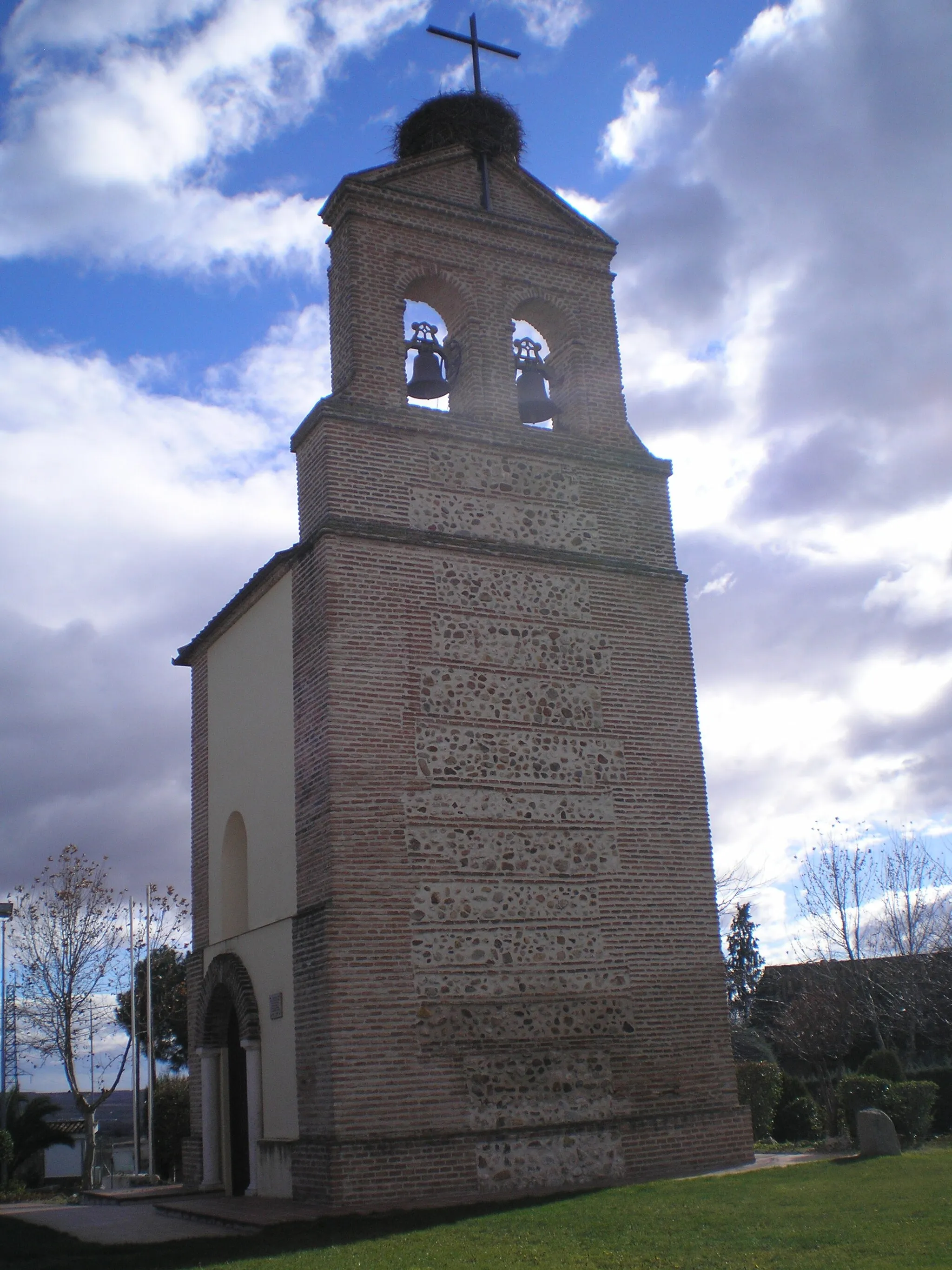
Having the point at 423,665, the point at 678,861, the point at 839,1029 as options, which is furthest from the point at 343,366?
the point at 839,1029

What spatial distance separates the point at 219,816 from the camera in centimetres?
1492

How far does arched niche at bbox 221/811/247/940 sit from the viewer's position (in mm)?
14430

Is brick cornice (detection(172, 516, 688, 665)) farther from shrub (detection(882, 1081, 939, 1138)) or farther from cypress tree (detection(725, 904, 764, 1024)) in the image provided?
cypress tree (detection(725, 904, 764, 1024))

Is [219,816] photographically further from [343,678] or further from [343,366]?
[343,366]

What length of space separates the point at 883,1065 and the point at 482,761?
9741 millimetres

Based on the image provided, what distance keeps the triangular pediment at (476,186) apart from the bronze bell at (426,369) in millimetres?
1690

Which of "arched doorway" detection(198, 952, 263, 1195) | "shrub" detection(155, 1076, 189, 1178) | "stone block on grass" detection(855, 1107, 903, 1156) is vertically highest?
"arched doorway" detection(198, 952, 263, 1195)

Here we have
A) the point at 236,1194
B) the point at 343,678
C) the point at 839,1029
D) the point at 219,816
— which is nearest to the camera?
the point at 343,678

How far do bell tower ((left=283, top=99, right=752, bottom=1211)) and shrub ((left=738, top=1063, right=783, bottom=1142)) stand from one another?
20.7ft

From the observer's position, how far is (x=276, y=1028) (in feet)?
39.7

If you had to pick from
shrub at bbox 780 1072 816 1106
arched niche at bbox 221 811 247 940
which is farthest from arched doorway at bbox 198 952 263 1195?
shrub at bbox 780 1072 816 1106

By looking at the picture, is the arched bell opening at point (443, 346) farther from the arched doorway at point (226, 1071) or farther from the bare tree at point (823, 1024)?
the bare tree at point (823, 1024)

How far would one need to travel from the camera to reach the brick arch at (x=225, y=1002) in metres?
12.7

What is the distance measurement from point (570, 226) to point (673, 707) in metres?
6.53
